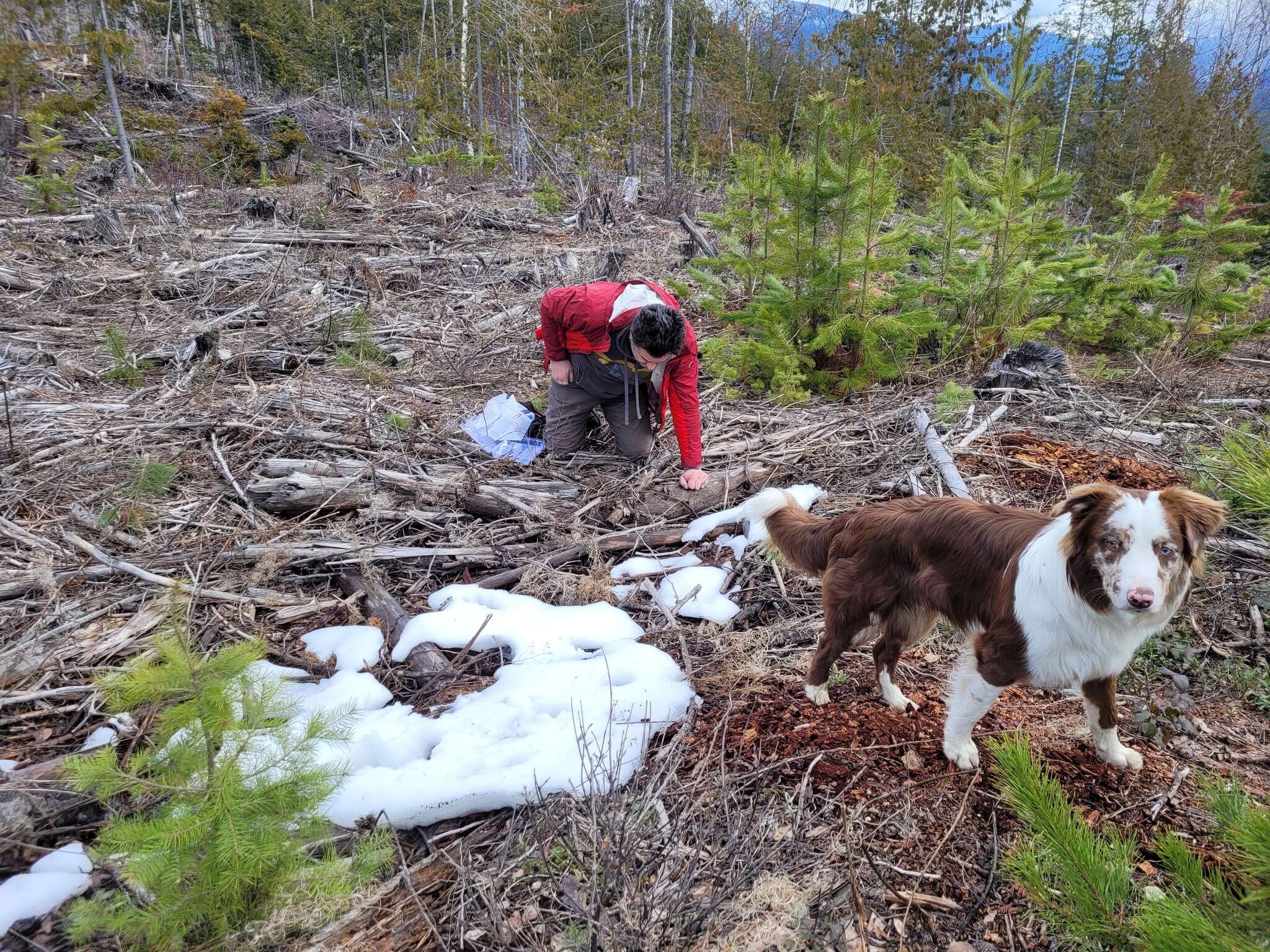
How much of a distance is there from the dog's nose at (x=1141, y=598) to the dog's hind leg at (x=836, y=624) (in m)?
0.99

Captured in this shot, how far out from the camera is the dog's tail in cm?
312

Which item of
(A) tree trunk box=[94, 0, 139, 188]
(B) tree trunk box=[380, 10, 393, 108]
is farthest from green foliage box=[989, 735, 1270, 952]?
(B) tree trunk box=[380, 10, 393, 108]

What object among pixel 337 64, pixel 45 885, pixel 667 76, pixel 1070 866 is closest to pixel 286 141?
pixel 667 76

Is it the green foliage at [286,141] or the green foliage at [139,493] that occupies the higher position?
the green foliage at [286,141]

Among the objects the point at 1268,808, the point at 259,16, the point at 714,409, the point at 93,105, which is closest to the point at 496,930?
the point at 1268,808

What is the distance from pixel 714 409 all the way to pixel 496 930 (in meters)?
4.80

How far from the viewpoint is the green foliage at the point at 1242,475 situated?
115 inches

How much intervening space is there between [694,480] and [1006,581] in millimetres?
2479

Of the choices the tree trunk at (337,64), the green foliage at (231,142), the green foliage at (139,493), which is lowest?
the green foliage at (139,493)

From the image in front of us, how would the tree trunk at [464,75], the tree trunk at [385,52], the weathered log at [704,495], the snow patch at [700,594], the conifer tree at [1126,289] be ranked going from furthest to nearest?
the tree trunk at [385,52] → the tree trunk at [464,75] → the conifer tree at [1126,289] → the weathered log at [704,495] → the snow patch at [700,594]

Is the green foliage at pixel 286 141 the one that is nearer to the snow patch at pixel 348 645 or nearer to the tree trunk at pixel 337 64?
the tree trunk at pixel 337 64

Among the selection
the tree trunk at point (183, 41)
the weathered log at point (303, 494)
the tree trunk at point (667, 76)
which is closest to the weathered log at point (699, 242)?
the tree trunk at point (667, 76)

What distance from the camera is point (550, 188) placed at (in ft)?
49.3

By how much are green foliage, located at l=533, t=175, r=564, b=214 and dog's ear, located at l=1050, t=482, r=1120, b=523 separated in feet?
45.1
